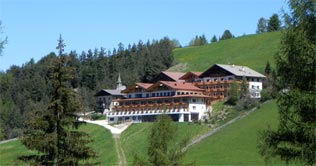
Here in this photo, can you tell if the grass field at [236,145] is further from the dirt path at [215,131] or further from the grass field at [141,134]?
the grass field at [141,134]

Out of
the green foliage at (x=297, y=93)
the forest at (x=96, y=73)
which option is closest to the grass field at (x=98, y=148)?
the forest at (x=96, y=73)

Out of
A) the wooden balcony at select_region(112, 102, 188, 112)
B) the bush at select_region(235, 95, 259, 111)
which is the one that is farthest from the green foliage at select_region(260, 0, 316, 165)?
the wooden balcony at select_region(112, 102, 188, 112)

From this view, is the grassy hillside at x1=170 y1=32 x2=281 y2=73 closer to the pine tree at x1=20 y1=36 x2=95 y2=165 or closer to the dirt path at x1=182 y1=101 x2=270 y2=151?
the dirt path at x1=182 y1=101 x2=270 y2=151

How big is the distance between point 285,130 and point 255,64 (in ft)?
416

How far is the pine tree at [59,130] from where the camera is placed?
755 inches

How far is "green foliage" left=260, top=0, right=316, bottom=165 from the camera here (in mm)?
13961

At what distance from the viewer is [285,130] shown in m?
14.8

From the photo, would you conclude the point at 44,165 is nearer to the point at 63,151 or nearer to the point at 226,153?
the point at 63,151

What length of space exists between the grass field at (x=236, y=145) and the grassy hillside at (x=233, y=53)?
178 ft

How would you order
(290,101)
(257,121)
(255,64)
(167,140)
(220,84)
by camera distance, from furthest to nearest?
(255,64)
(220,84)
(257,121)
(167,140)
(290,101)

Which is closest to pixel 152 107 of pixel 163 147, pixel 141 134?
pixel 141 134

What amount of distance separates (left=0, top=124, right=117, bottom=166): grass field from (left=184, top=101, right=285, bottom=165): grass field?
1095cm

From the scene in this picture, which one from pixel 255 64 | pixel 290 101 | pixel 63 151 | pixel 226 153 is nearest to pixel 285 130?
pixel 290 101

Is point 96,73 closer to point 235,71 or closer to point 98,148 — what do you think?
point 235,71
